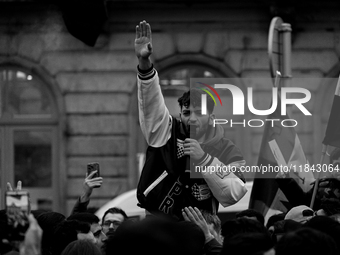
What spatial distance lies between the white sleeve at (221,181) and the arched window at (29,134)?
24.6 ft

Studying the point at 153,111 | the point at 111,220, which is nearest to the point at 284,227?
the point at 153,111

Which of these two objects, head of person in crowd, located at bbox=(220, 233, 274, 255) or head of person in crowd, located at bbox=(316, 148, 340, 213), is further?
head of person in crowd, located at bbox=(316, 148, 340, 213)

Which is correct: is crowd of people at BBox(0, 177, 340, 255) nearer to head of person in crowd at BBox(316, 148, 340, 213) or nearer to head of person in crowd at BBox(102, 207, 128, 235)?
head of person in crowd at BBox(316, 148, 340, 213)

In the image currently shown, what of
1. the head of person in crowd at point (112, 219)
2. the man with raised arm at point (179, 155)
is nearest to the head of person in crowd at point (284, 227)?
the man with raised arm at point (179, 155)

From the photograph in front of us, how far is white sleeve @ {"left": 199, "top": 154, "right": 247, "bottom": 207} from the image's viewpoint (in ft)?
12.7

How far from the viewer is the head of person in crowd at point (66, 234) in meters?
3.80

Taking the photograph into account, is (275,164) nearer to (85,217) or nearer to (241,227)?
(85,217)

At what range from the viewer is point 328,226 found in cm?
329

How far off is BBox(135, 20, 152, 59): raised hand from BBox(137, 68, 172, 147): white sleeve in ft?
0.38

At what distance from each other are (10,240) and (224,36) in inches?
347

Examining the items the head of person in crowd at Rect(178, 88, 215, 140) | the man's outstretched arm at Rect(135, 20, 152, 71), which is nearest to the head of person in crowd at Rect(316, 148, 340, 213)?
the head of person in crowd at Rect(178, 88, 215, 140)

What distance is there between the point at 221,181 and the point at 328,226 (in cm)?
80

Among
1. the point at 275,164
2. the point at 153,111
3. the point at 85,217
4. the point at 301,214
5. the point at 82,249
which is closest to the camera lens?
the point at 82,249

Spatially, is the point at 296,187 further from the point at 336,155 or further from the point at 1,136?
the point at 1,136
